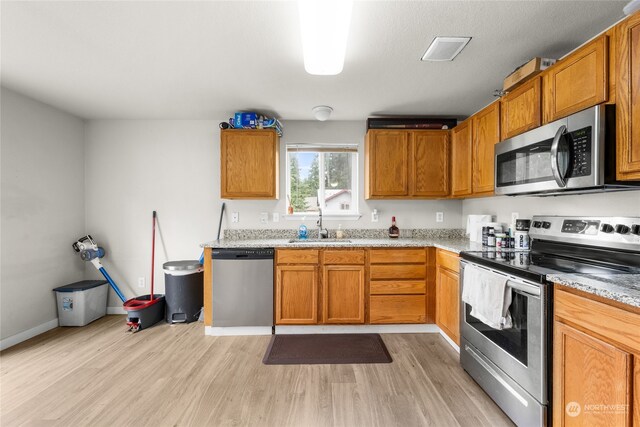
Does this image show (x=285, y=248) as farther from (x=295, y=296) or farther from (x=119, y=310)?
(x=119, y=310)

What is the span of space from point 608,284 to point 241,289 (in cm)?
263

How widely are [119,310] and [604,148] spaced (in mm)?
4619

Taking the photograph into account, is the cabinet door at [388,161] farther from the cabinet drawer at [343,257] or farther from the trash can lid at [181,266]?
the trash can lid at [181,266]

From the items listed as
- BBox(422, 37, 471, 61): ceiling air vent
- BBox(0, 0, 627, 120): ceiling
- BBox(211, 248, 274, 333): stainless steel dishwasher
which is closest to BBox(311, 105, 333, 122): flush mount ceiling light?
BBox(0, 0, 627, 120): ceiling

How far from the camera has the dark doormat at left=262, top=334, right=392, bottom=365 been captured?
2.37 m

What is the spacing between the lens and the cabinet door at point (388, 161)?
3236 millimetres

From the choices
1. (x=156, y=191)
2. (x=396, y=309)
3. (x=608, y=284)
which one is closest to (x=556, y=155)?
(x=608, y=284)

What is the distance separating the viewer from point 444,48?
1.99m

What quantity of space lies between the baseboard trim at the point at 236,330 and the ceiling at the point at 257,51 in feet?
7.53

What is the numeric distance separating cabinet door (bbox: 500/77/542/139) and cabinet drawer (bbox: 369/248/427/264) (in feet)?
4.23

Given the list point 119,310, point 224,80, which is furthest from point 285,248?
point 119,310

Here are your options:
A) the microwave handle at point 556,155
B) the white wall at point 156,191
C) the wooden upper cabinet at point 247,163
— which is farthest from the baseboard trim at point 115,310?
the microwave handle at point 556,155

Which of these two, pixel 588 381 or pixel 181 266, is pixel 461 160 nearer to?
pixel 588 381

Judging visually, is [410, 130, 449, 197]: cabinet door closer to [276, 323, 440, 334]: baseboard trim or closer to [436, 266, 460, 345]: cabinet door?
[436, 266, 460, 345]: cabinet door
